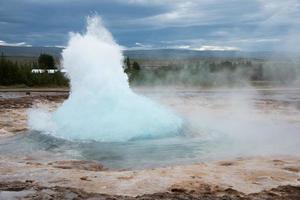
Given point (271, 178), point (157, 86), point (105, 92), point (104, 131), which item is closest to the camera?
point (271, 178)

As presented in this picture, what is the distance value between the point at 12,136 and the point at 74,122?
5.86 ft

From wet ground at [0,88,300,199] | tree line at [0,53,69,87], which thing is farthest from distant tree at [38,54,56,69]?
wet ground at [0,88,300,199]

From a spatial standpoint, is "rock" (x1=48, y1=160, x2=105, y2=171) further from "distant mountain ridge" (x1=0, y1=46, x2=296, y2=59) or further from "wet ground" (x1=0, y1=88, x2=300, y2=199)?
"distant mountain ridge" (x1=0, y1=46, x2=296, y2=59)

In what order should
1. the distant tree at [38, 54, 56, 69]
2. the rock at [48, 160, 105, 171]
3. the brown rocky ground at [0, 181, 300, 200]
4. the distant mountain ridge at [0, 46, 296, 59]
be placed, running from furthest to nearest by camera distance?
the distant tree at [38, 54, 56, 69], the distant mountain ridge at [0, 46, 296, 59], the rock at [48, 160, 105, 171], the brown rocky ground at [0, 181, 300, 200]

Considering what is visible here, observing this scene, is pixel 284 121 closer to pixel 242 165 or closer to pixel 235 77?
pixel 242 165

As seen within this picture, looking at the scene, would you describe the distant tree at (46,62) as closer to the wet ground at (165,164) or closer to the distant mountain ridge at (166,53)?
the distant mountain ridge at (166,53)

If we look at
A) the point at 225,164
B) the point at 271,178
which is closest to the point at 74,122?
the point at 225,164

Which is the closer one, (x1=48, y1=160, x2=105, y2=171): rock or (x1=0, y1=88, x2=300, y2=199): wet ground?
(x1=0, y1=88, x2=300, y2=199): wet ground

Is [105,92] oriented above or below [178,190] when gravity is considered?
above

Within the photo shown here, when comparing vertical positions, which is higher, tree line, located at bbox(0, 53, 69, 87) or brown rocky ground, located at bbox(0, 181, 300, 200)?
tree line, located at bbox(0, 53, 69, 87)

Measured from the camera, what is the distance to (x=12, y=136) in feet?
49.6

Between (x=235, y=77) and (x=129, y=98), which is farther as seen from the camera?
(x=235, y=77)

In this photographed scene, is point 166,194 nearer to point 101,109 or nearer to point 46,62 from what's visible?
point 101,109

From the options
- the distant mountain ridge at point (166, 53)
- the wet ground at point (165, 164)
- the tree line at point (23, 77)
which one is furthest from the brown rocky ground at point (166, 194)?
the tree line at point (23, 77)
